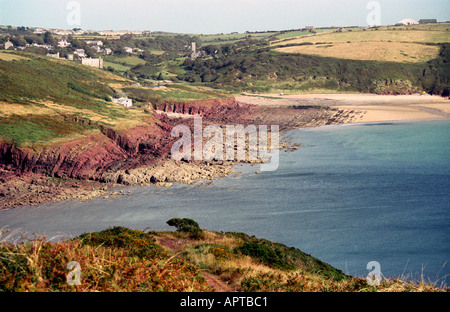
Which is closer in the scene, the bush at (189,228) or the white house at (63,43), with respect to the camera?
the bush at (189,228)

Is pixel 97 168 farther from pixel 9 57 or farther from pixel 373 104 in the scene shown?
pixel 373 104

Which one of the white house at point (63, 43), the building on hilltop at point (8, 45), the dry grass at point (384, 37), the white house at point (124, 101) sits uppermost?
the dry grass at point (384, 37)

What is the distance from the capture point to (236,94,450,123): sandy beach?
83438 millimetres

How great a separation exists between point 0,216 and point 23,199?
3.78m

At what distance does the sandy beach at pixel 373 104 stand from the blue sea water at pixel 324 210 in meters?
30.2

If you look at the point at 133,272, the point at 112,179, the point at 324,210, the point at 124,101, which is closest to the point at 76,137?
the point at 112,179

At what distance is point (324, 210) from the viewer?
36062 millimetres

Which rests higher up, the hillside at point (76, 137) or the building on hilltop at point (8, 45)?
the building on hilltop at point (8, 45)

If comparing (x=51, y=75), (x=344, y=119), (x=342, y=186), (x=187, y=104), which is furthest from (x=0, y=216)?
(x=344, y=119)

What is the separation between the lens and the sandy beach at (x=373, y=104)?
3285 inches

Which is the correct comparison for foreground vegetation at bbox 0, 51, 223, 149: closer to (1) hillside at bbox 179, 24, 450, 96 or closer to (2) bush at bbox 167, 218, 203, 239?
(2) bush at bbox 167, 218, 203, 239

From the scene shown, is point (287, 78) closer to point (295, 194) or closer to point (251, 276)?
point (295, 194)

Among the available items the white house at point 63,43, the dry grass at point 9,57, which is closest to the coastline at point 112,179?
the dry grass at point 9,57

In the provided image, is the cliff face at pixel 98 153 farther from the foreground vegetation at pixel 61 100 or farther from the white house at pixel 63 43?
the white house at pixel 63 43
